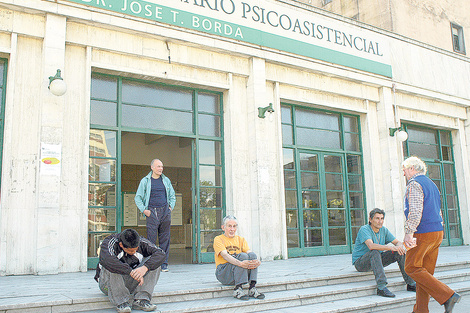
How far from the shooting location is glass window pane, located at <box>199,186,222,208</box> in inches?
341

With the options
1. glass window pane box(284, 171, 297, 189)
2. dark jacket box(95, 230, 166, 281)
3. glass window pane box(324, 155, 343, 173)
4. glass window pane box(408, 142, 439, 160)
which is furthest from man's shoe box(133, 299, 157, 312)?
glass window pane box(408, 142, 439, 160)

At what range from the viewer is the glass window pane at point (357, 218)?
34.7ft

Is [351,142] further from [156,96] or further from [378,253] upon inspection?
[378,253]

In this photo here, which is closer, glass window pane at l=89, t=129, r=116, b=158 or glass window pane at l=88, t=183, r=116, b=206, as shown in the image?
glass window pane at l=88, t=183, r=116, b=206

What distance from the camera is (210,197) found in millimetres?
8758

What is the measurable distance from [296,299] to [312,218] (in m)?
4.80

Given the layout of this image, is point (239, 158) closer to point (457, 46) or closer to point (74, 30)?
point (74, 30)

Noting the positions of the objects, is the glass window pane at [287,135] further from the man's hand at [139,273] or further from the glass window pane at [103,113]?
the man's hand at [139,273]

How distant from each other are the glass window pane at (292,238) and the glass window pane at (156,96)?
11.3ft

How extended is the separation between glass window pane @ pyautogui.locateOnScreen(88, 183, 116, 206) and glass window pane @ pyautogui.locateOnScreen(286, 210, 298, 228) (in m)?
3.83

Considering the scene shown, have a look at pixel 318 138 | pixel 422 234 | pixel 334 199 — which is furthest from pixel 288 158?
pixel 422 234

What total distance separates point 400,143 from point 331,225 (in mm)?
3156

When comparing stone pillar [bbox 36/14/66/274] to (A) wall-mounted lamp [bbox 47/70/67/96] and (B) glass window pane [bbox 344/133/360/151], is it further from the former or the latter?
(B) glass window pane [bbox 344/133/360/151]

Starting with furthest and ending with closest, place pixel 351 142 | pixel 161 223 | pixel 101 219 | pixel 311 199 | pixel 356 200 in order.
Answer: pixel 351 142, pixel 356 200, pixel 311 199, pixel 101 219, pixel 161 223
